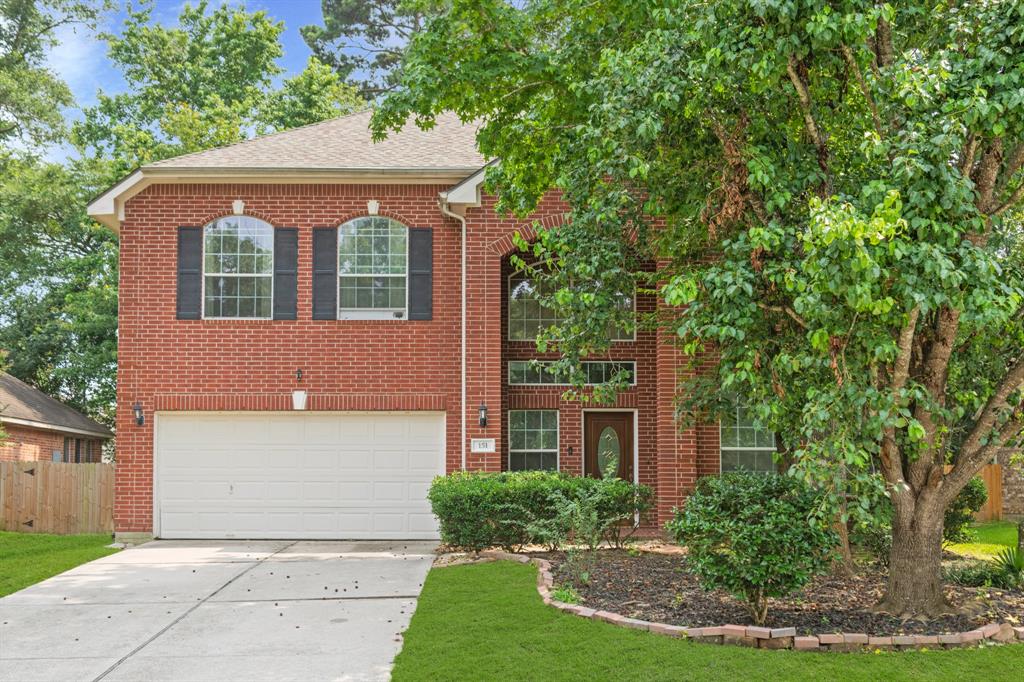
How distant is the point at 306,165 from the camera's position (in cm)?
1490

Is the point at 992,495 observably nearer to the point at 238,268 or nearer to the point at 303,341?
the point at 303,341

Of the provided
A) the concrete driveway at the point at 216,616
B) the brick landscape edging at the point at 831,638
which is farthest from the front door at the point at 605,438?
the brick landscape edging at the point at 831,638

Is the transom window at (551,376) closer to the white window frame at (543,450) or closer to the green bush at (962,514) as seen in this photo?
the white window frame at (543,450)

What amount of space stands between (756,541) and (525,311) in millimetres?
9041

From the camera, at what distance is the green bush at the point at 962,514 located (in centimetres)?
1286

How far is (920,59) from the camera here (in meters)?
7.53

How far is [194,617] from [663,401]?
783 cm

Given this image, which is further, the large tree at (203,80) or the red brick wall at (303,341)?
the large tree at (203,80)

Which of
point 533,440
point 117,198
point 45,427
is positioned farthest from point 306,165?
point 45,427

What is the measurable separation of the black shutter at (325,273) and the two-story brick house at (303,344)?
0.08 feet

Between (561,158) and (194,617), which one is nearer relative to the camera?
(194,617)

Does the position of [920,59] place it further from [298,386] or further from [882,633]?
[298,386]

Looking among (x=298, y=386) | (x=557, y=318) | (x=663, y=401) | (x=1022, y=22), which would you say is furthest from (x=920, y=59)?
(x=298, y=386)

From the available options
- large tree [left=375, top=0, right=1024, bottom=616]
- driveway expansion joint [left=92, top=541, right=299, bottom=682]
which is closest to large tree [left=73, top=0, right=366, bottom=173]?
driveway expansion joint [left=92, top=541, right=299, bottom=682]
